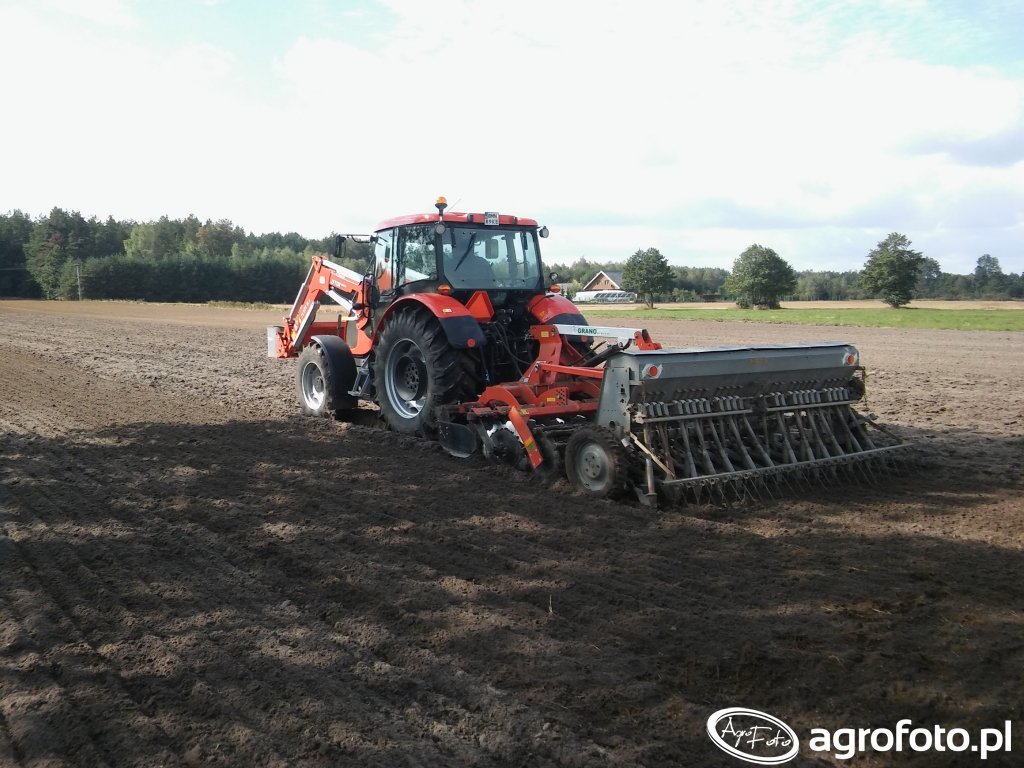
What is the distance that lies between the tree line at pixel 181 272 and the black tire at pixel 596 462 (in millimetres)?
45871

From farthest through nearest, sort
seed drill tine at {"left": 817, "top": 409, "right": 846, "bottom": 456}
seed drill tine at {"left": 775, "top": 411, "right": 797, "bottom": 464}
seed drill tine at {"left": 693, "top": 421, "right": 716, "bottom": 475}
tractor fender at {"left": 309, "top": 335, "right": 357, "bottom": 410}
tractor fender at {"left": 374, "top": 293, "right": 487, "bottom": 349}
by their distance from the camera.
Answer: tractor fender at {"left": 309, "top": 335, "right": 357, "bottom": 410}, tractor fender at {"left": 374, "top": 293, "right": 487, "bottom": 349}, seed drill tine at {"left": 817, "top": 409, "right": 846, "bottom": 456}, seed drill tine at {"left": 775, "top": 411, "right": 797, "bottom": 464}, seed drill tine at {"left": 693, "top": 421, "right": 716, "bottom": 475}

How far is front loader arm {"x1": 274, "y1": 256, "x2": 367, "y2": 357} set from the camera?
9695 mm

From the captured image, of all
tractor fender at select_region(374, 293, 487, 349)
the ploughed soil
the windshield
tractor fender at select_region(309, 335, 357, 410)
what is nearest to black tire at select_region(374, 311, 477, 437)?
tractor fender at select_region(374, 293, 487, 349)

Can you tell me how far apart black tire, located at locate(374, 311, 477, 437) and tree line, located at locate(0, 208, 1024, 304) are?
4386cm

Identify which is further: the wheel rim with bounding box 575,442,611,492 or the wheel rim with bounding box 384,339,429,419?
the wheel rim with bounding box 384,339,429,419

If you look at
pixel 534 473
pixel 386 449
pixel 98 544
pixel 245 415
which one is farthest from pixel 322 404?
pixel 98 544

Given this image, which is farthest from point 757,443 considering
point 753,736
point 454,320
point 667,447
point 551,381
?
point 753,736

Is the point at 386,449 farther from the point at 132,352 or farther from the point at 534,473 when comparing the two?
the point at 132,352

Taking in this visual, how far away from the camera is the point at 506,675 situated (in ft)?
11.7

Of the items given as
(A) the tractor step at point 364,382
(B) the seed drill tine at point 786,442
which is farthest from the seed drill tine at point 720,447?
(A) the tractor step at point 364,382

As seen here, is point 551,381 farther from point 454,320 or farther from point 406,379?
point 406,379

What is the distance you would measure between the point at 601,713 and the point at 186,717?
165cm

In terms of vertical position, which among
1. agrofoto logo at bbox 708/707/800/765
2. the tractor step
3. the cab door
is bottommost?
agrofoto logo at bbox 708/707/800/765

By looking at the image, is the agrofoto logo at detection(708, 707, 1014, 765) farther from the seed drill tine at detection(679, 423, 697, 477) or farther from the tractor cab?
the tractor cab
